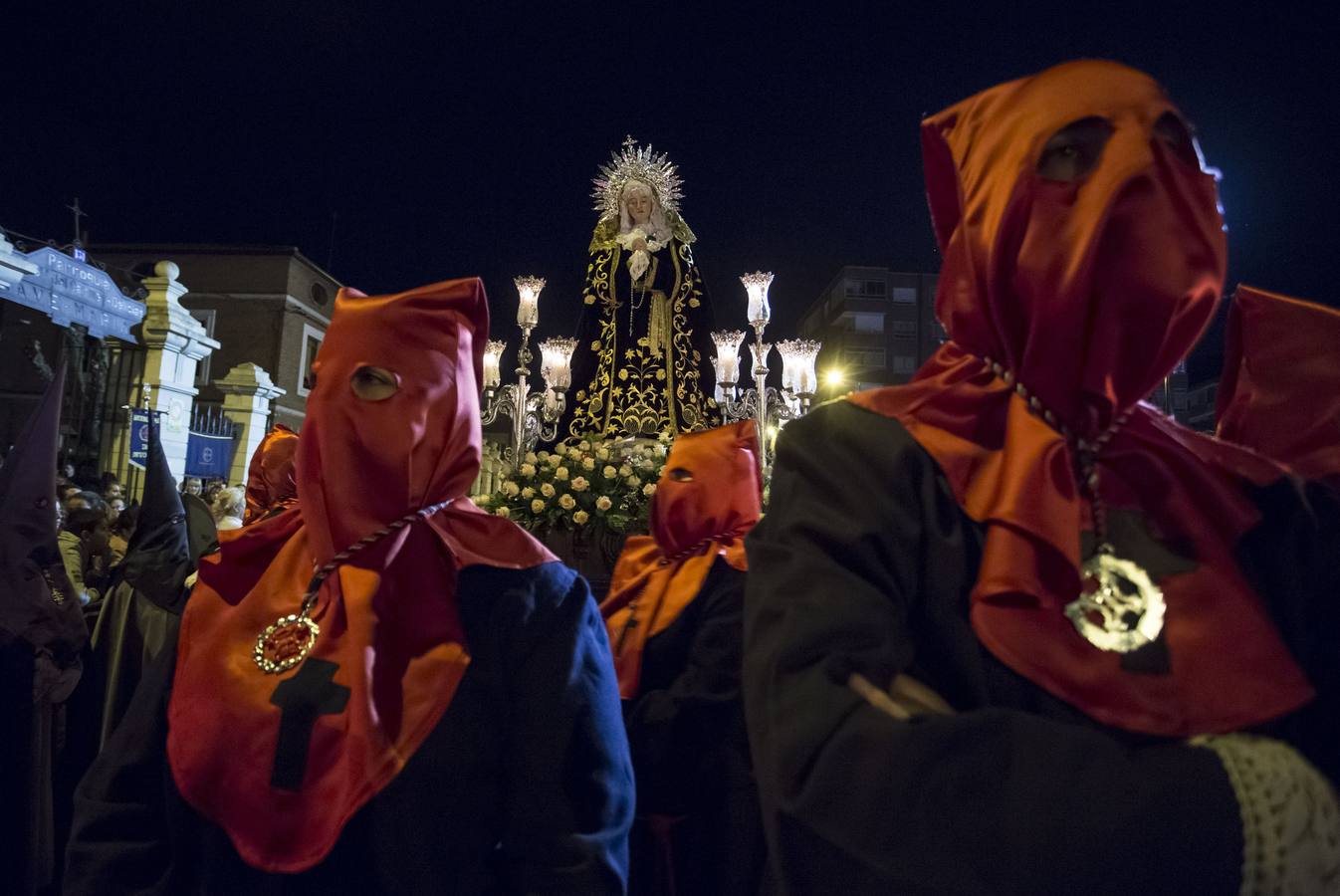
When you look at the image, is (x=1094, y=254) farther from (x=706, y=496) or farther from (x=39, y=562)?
(x=39, y=562)

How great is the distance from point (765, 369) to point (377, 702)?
6278 millimetres

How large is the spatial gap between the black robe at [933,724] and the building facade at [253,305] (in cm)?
2812

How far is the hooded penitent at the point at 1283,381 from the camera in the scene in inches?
74.9

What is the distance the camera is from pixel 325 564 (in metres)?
2.25

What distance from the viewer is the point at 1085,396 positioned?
133 cm

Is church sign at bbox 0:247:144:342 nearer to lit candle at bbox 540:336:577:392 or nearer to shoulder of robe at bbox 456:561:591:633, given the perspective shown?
lit candle at bbox 540:336:577:392

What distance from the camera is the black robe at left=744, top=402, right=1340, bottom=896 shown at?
862 mm

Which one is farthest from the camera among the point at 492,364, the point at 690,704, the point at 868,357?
the point at 868,357

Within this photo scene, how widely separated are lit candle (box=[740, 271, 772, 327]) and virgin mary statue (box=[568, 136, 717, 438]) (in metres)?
1.30

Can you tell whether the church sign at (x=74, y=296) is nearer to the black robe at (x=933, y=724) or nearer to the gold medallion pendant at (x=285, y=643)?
the gold medallion pendant at (x=285, y=643)

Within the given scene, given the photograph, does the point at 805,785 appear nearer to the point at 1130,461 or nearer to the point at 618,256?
the point at 1130,461

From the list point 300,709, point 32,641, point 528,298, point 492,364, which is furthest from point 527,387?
point 300,709

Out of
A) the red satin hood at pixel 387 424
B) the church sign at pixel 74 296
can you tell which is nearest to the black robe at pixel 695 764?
the red satin hood at pixel 387 424

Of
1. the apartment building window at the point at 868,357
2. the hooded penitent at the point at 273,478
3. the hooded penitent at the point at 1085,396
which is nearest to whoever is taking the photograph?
the hooded penitent at the point at 1085,396
